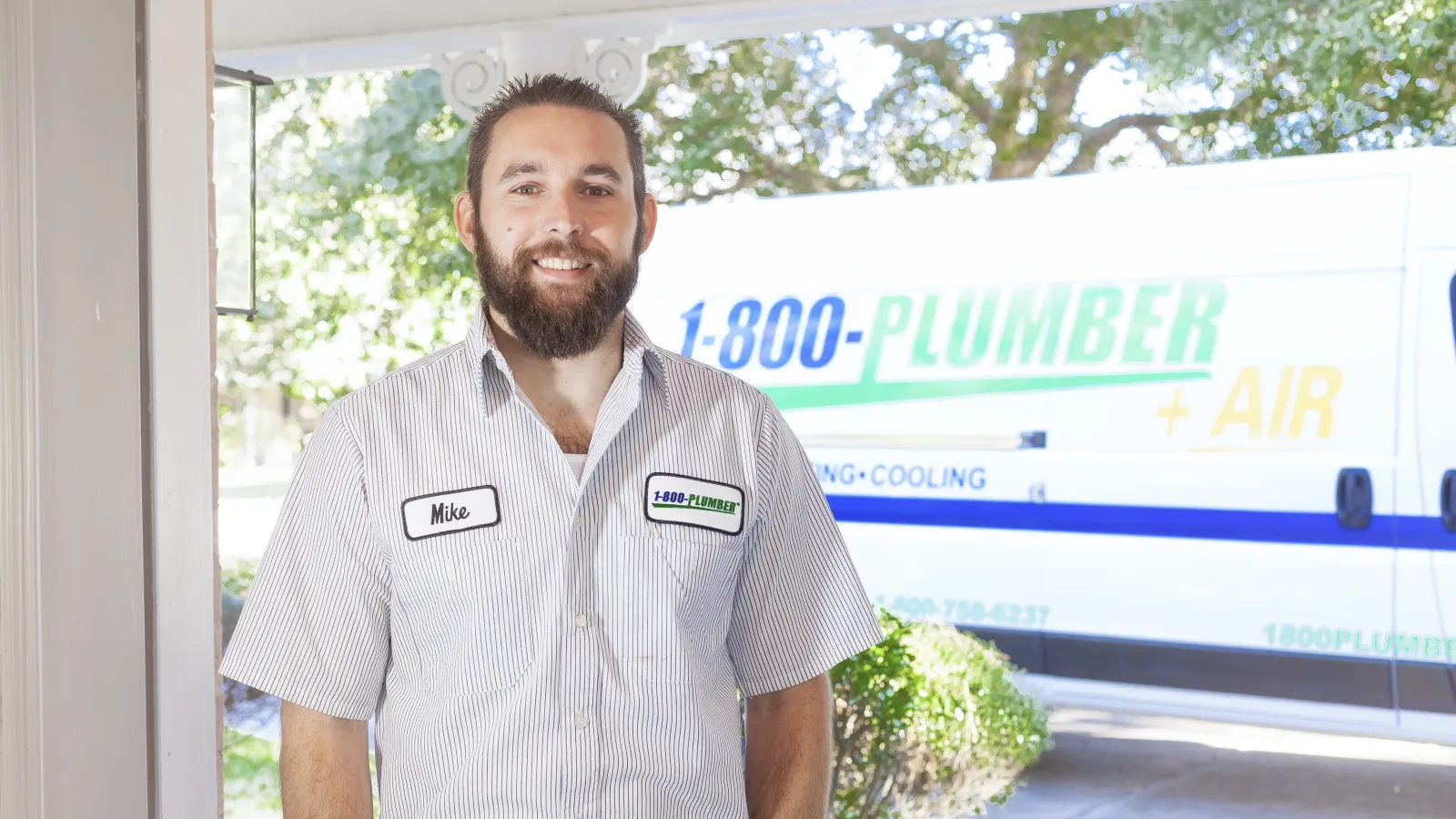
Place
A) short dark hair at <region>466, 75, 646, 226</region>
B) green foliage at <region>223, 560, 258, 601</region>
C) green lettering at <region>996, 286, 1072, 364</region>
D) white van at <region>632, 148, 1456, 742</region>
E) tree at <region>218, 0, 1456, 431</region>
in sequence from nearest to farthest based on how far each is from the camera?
short dark hair at <region>466, 75, 646, 226</region>, white van at <region>632, 148, 1456, 742</region>, green lettering at <region>996, 286, 1072, 364</region>, tree at <region>218, 0, 1456, 431</region>, green foliage at <region>223, 560, 258, 601</region>

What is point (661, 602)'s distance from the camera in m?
1.40

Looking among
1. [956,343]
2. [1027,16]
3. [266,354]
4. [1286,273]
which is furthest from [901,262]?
[266,354]

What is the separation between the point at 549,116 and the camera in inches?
57.7

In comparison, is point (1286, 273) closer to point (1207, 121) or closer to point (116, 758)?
point (1207, 121)

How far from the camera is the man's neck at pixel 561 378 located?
4.90 feet

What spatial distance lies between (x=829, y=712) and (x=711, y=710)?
8.5 inches

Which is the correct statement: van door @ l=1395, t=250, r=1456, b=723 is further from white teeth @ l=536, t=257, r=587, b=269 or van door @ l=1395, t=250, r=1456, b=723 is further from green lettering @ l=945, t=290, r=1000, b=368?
white teeth @ l=536, t=257, r=587, b=269

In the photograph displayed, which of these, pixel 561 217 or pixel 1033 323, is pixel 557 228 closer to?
pixel 561 217

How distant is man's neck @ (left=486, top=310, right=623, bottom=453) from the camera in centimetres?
149

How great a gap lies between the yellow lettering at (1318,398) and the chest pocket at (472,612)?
3.99m

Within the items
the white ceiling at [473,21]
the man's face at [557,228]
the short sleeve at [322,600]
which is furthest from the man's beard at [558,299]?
the white ceiling at [473,21]

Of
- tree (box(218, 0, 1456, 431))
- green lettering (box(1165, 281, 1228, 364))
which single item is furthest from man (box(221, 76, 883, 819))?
tree (box(218, 0, 1456, 431))

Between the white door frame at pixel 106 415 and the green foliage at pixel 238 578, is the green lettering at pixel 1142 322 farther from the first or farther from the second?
Result: the green foliage at pixel 238 578

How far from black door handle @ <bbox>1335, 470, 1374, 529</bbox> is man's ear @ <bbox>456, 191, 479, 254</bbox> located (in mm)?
3897
